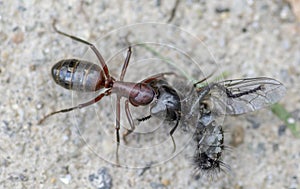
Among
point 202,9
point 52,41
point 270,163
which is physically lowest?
point 270,163

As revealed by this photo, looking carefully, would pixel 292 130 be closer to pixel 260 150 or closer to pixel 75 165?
pixel 260 150

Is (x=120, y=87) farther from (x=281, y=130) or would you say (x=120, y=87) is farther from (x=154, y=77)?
Result: (x=281, y=130)

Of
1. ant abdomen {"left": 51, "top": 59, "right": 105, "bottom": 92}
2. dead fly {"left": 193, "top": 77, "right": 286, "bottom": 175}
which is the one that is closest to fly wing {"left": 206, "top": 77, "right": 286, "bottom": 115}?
dead fly {"left": 193, "top": 77, "right": 286, "bottom": 175}

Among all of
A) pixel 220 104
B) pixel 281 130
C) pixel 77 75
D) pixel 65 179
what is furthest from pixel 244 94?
pixel 65 179

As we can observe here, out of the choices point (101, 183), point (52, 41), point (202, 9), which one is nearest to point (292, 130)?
point (202, 9)

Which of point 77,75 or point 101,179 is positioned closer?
point 77,75

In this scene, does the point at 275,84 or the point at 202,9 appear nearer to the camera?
the point at 275,84

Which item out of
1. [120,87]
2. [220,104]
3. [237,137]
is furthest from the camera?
[237,137]

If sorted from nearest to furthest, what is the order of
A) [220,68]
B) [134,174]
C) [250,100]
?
[250,100] → [134,174] → [220,68]
